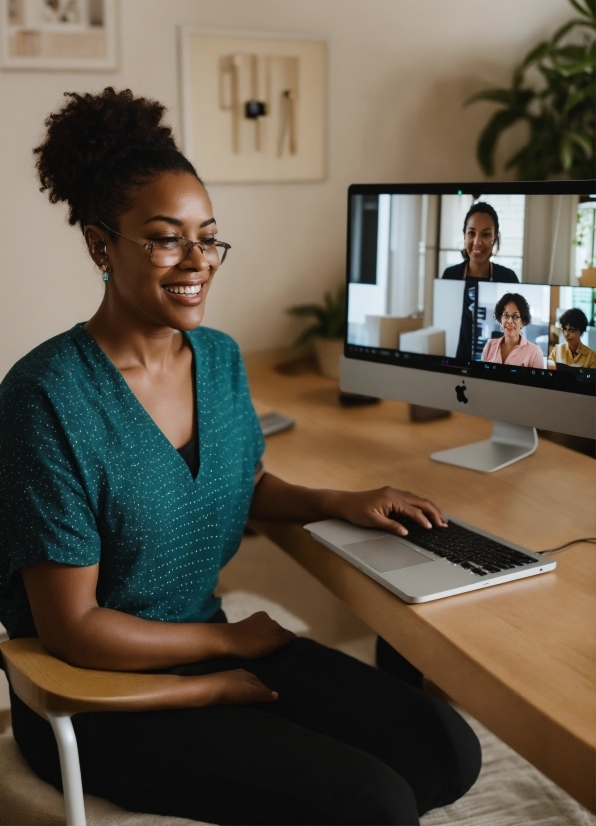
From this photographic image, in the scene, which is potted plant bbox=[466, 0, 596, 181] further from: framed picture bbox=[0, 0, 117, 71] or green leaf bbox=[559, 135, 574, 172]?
framed picture bbox=[0, 0, 117, 71]

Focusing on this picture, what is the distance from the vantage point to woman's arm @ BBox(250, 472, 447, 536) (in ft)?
4.44

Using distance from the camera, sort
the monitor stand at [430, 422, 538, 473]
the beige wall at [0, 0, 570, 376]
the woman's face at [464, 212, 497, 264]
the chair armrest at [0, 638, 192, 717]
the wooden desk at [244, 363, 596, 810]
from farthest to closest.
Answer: the beige wall at [0, 0, 570, 376]
the monitor stand at [430, 422, 538, 473]
the woman's face at [464, 212, 497, 264]
the chair armrest at [0, 638, 192, 717]
the wooden desk at [244, 363, 596, 810]

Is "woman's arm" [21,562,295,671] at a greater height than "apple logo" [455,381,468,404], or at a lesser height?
lesser

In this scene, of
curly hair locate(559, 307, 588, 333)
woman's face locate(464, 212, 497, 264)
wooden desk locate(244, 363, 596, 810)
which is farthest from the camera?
woman's face locate(464, 212, 497, 264)

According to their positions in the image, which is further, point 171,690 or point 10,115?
point 10,115

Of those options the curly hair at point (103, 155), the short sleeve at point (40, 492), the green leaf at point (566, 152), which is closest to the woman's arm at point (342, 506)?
the short sleeve at point (40, 492)

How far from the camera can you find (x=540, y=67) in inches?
95.1

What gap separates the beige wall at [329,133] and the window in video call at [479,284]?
2.21 ft

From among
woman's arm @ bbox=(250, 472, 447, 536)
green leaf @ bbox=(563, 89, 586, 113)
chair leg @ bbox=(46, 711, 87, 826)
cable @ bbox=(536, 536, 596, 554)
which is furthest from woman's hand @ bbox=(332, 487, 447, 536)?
green leaf @ bbox=(563, 89, 586, 113)

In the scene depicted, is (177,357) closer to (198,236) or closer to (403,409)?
(198,236)

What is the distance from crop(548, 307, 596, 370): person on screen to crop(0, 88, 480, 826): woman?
1.16 ft

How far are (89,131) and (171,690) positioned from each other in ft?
2.53

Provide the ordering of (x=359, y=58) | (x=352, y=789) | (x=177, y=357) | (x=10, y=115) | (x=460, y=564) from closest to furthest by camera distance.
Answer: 1. (x=352, y=789)
2. (x=460, y=564)
3. (x=177, y=357)
4. (x=10, y=115)
5. (x=359, y=58)

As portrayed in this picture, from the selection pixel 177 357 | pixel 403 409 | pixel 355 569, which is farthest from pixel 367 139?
pixel 355 569
